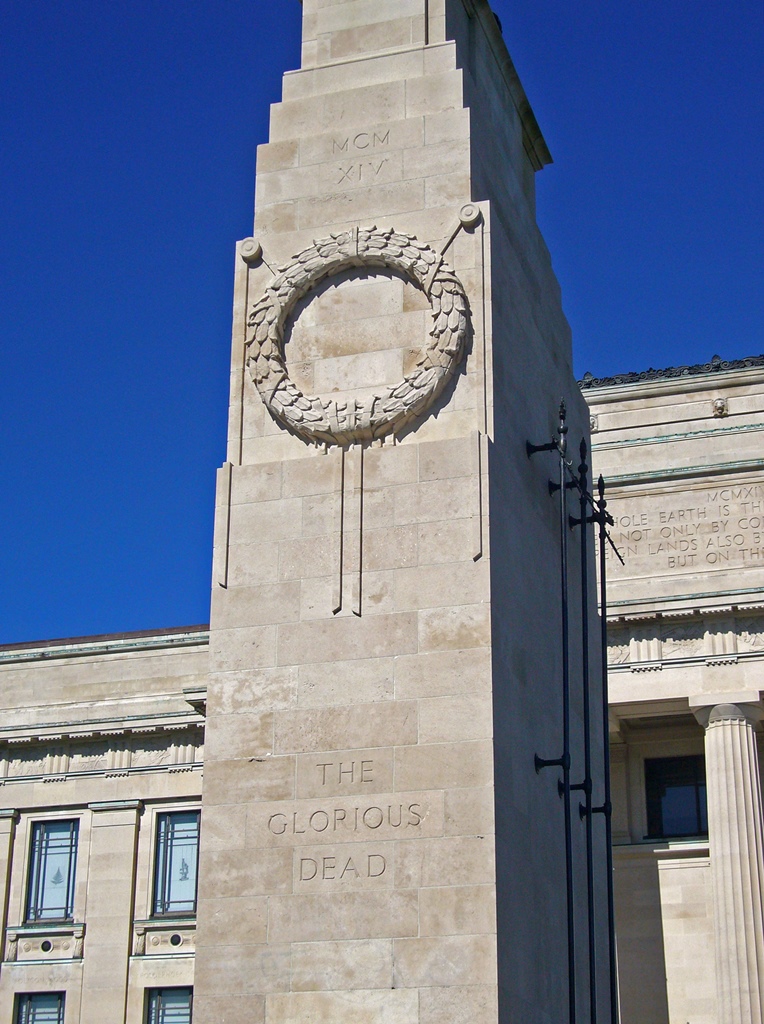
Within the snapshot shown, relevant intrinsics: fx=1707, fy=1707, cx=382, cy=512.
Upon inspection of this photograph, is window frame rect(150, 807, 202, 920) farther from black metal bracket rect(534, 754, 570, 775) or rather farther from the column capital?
black metal bracket rect(534, 754, 570, 775)

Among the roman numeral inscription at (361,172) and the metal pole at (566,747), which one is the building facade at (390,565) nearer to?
the roman numeral inscription at (361,172)

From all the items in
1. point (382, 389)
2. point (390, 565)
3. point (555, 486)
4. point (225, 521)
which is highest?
point (382, 389)

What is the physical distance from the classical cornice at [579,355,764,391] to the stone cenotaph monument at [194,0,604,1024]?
24.6 meters

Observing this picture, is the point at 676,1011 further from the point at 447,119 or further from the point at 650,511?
the point at 447,119

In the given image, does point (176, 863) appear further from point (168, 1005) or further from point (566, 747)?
point (566, 747)

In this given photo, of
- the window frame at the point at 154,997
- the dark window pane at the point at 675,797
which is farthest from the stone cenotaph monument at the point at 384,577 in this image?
the window frame at the point at 154,997

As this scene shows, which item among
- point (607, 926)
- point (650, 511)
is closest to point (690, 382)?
point (650, 511)

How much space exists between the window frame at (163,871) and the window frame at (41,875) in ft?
7.59

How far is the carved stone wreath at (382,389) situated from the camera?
20219mm

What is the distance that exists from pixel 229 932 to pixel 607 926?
6.56m

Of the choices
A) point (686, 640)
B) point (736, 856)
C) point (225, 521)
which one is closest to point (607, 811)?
point (225, 521)

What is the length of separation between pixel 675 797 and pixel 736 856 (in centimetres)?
467

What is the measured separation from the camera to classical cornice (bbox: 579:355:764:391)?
4662cm

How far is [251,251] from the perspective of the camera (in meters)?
21.8
